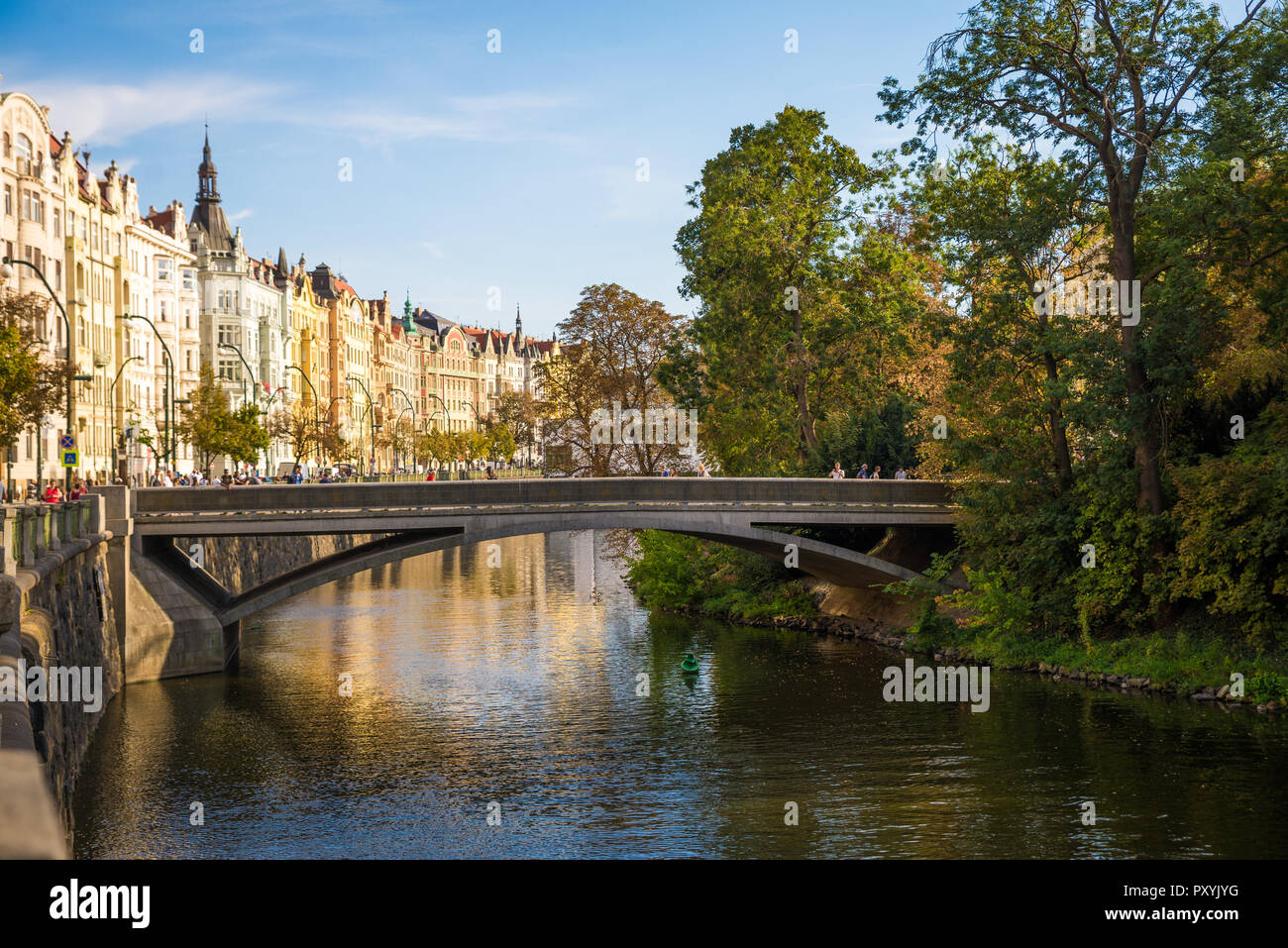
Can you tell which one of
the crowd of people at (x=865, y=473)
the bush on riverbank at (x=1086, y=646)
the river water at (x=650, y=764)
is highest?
the crowd of people at (x=865, y=473)

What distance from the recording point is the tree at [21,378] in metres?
37.5

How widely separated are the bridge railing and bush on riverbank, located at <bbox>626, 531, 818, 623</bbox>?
10.00 m

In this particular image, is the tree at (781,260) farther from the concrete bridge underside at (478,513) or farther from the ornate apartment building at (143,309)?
the ornate apartment building at (143,309)

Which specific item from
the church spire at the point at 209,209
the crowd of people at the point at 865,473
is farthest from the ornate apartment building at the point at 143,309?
the crowd of people at the point at 865,473

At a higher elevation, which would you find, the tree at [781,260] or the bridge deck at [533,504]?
the tree at [781,260]

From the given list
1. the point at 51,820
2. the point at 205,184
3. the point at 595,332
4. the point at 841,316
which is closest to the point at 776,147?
the point at 841,316

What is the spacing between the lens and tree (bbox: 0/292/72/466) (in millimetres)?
37531

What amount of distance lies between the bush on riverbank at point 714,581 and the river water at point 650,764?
864 cm

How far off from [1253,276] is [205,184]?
320 feet

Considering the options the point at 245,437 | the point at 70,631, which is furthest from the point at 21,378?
the point at 245,437

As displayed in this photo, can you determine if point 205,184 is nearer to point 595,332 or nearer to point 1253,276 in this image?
point 595,332

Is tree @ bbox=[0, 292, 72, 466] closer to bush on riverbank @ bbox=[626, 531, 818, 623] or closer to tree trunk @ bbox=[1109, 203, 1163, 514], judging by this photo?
bush on riverbank @ bbox=[626, 531, 818, 623]

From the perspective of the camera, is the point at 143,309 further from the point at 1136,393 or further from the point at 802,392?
the point at 1136,393

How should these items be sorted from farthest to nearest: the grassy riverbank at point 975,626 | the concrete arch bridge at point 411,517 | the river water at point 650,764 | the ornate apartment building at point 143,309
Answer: the ornate apartment building at point 143,309, the concrete arch bridge at point 411,517, the grassy riverbank at point 975,626, the river water at point 650,764
